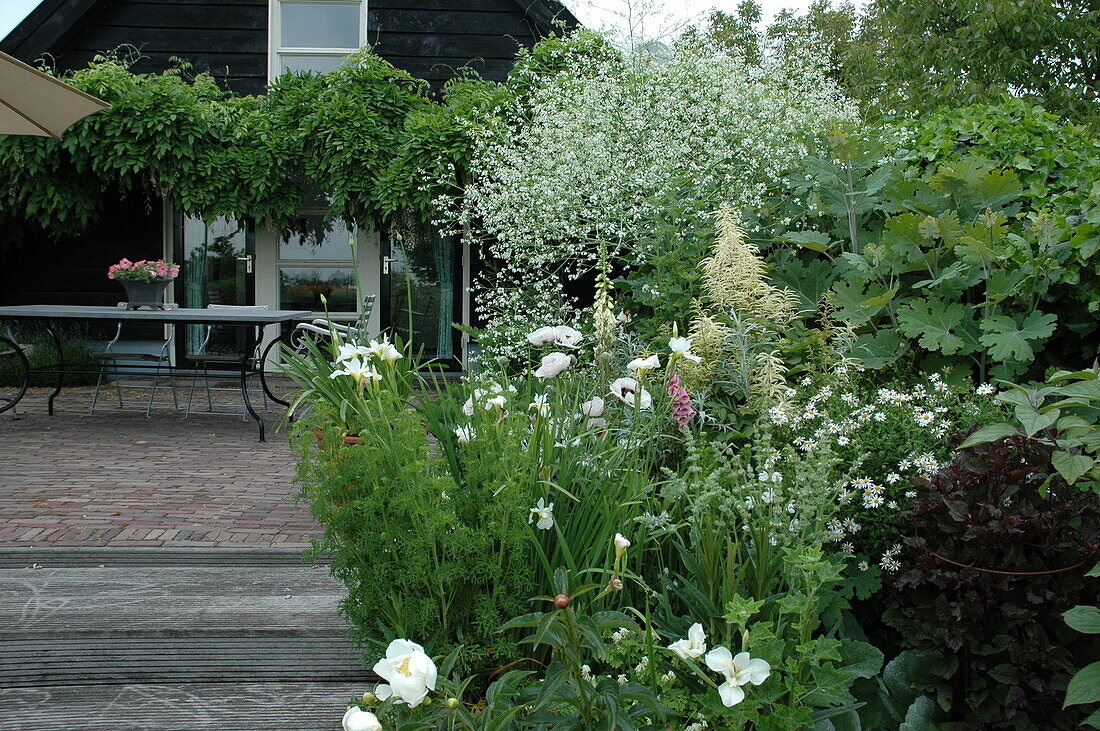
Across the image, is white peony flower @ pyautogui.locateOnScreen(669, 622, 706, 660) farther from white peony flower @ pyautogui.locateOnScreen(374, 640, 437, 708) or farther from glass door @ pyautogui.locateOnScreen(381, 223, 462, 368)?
glass door @ pyautogui.locateOnScreen(381, 223, 462, 368)

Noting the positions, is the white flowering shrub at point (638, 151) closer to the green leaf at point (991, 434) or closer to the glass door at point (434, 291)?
the green leaf at point (991, 434)

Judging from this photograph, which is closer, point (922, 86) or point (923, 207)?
point (923, 207)

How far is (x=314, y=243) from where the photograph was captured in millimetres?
10031

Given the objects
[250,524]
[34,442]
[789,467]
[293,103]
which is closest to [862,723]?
[789,467]

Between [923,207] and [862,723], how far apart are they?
2317 mm

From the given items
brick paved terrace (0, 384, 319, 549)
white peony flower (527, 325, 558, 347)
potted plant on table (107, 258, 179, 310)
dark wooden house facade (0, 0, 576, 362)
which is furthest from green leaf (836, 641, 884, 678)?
dark wooden house facade (0, 0, 576, 362)

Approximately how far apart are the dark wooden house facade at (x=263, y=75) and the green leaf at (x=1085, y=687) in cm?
845

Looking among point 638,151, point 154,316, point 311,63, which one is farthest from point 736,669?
point 311,63

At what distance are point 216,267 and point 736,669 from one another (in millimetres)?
9813

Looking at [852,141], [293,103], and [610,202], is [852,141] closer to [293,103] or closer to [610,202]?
[610,202]

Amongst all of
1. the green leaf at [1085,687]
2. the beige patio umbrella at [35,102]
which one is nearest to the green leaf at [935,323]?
the green leaf at [1085,687]

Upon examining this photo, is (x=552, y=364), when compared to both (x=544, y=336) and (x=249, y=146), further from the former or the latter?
(x=249, y=146)

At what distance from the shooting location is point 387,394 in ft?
6.97

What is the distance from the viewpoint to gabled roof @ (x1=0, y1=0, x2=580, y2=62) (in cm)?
916
